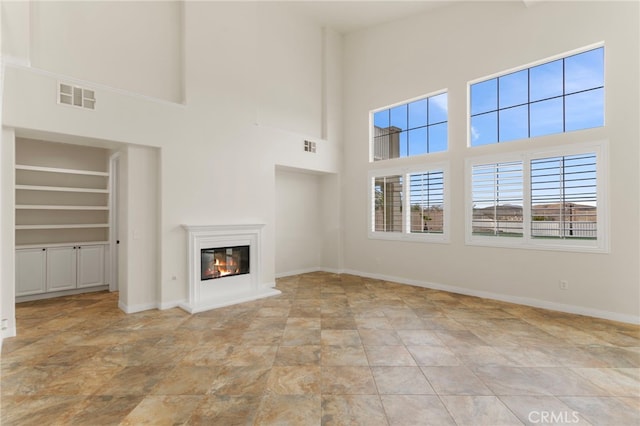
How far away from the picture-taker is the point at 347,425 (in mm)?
2031

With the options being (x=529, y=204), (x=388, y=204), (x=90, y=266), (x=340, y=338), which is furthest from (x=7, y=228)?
(x=529, y=204)

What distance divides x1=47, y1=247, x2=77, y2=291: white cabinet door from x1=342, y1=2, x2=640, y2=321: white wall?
526 centimetres

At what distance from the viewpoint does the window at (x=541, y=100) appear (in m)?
4.31

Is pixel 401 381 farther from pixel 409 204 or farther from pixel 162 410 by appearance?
pixel 409 204

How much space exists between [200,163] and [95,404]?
346 cm

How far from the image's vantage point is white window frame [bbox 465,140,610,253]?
4.11m

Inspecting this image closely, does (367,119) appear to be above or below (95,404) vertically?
above

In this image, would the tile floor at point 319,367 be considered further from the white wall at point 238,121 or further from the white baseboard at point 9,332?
the white wall at point 238,121

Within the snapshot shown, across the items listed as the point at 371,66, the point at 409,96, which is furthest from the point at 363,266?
the point at 371,66

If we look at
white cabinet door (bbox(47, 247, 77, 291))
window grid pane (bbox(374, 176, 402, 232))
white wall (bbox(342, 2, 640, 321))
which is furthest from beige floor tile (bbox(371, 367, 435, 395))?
white cabinet door (bbox(47, 247, 77, 291))

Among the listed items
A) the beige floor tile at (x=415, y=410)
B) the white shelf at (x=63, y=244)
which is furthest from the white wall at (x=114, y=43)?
the beige floor tile at (x=415, y=410)

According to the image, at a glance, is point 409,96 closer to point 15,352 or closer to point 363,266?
point 363,266

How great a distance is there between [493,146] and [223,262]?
487cm

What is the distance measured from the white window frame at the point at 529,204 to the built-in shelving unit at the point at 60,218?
6515 mm
